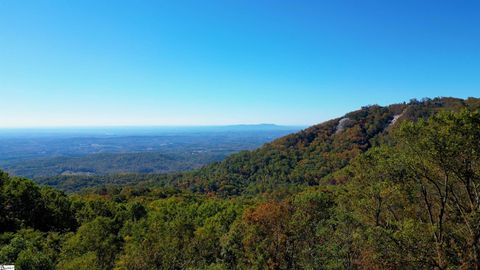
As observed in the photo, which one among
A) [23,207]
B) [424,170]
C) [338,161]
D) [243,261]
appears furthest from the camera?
[338,161]

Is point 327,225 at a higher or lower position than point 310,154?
higher

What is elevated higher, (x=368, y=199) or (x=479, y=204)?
(x=479, y=204)

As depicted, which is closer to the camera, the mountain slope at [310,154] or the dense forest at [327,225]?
the dense forest at [327,225]

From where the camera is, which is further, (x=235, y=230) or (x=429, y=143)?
(x=235, y=230)

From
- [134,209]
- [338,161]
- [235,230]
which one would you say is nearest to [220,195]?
[338,161]

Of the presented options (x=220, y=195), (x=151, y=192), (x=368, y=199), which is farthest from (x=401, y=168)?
(x=220, y=195)

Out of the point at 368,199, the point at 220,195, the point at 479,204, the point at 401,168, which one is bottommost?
the point at 220,195

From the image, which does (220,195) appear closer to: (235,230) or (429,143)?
(235,230)

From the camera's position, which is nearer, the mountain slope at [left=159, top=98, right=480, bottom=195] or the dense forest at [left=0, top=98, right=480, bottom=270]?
the dense forest at [left=0, top=98, right=480, bottom=270]

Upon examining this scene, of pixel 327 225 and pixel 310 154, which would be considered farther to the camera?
pixel 310 154

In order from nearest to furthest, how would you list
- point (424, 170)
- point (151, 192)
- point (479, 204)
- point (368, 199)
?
point (479, 204) < point (424, 170) < point (368, 199) < point (151, 192)
